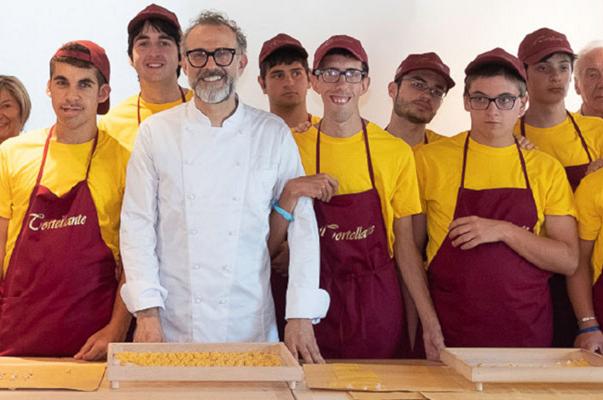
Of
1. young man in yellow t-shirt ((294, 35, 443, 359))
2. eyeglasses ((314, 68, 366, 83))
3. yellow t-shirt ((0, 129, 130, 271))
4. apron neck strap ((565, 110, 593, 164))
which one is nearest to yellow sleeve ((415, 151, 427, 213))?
young man in yellow t-shirt ((294, 35, 443, 359))

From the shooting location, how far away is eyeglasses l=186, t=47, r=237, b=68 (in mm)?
2238

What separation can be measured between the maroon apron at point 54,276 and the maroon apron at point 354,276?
25.0 inches

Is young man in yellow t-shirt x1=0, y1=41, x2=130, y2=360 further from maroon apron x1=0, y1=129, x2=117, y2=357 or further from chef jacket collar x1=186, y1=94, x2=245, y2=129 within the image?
chef jacket collar x1=186, y1=94, x2=245, y2=129

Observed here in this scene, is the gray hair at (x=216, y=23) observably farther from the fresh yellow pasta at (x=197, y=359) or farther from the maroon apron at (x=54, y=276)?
the fresh yellow pasta at (x=197, y=359)

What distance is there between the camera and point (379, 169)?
2473 millimetres

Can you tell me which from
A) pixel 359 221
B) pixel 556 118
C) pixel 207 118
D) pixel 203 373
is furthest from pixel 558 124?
pixel 203 373

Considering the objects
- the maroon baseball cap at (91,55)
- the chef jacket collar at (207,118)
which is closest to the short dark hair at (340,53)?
the chef jacket collar at (207,118)

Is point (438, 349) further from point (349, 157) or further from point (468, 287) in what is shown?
point (349, 157)

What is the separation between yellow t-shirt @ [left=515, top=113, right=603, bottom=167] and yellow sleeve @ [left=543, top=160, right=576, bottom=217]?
0.93 feet

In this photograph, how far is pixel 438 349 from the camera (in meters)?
2.40

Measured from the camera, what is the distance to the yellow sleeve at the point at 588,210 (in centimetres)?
245

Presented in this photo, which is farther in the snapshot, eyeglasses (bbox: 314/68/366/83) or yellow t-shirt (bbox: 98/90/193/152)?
yellow t-shirt (bbox: 98/90/193/152)

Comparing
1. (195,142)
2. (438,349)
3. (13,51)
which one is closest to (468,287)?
(438,349)

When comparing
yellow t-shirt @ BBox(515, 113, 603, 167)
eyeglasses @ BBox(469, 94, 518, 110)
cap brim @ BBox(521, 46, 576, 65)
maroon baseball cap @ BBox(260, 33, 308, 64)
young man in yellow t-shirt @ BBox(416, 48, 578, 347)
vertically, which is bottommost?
young man in yellow t-shirt @ BBox(416, 48, 578, 347)
